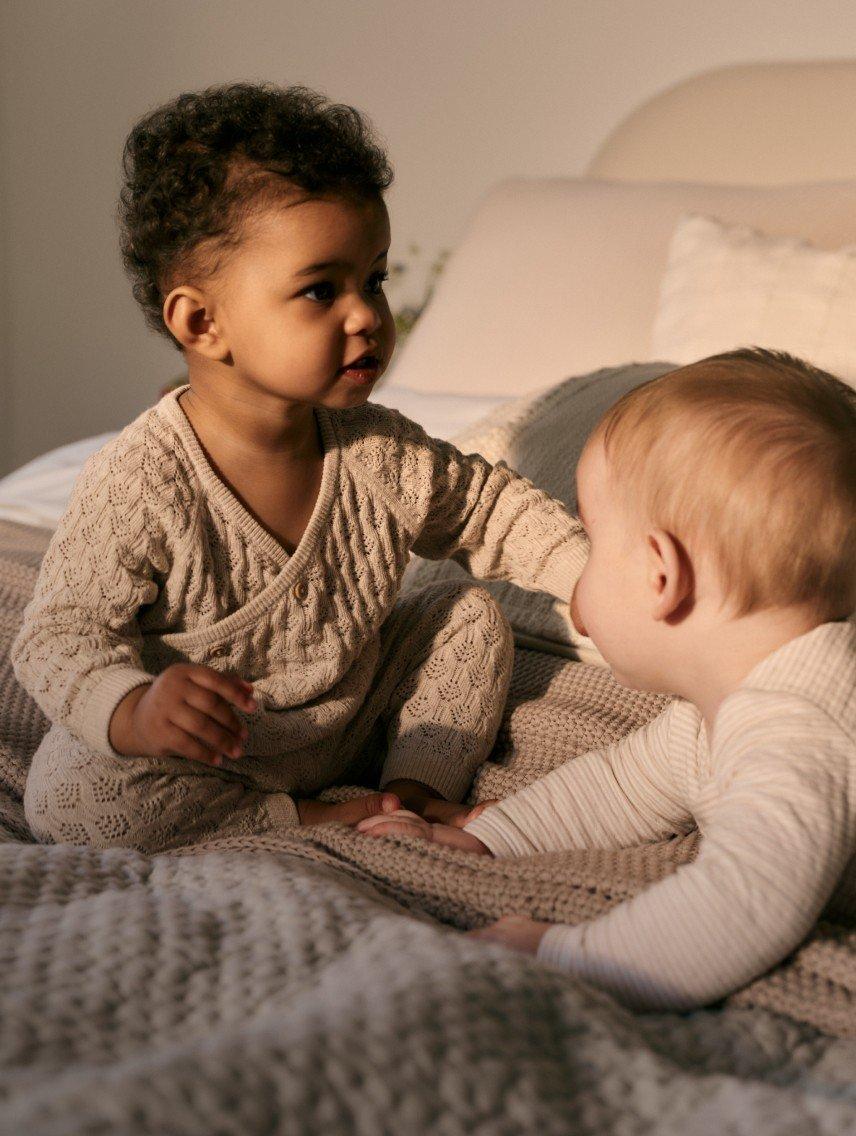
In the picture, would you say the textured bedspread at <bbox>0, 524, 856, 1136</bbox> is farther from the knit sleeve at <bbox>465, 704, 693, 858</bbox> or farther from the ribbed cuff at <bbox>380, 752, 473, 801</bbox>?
the ribbed cuff at <bbox>380, 752, 473, 801</bbox>

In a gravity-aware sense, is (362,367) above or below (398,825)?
A: above

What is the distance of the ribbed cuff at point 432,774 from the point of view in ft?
3.55

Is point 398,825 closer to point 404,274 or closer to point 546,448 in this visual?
point 546,448

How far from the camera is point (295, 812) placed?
1.06 metres

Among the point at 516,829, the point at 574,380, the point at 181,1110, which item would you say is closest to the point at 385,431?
the point at 516,829

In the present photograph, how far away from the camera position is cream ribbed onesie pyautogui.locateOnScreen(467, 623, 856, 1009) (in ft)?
2.24

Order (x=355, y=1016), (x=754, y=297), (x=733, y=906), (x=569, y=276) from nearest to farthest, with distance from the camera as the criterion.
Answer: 1. (x=355, y=1016)
2. (x=733, y=906)
3. (x=754, y=297)
4. (x=569, y=276)

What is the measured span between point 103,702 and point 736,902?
1.63 ft

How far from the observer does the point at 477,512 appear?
1.21 metres

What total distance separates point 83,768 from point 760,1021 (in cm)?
58

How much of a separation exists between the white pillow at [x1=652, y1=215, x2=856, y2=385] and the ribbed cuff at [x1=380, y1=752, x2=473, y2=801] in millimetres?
761

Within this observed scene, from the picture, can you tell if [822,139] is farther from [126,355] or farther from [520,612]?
[126,355]

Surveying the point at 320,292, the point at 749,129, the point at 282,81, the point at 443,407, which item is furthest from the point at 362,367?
the point at 282,81

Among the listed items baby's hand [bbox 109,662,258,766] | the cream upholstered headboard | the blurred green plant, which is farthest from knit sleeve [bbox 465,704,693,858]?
the blurred green plant
